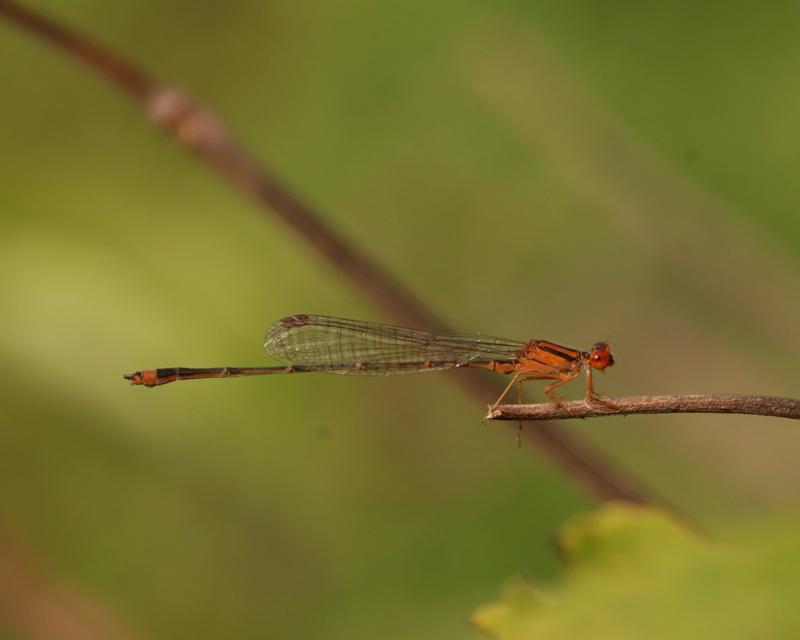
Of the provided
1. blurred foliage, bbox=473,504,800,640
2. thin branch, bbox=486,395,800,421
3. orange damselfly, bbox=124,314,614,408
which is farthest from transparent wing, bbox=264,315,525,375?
blurred foliage, bbox=473,504,800,640

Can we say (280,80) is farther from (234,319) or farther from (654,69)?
(234,319)

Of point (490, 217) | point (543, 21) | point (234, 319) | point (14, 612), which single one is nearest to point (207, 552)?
point (234, 319)

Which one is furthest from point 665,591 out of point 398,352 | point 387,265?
point 387,265

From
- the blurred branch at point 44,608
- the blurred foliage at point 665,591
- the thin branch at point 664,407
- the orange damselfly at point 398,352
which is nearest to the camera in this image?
the blurred foliage at point 665,591

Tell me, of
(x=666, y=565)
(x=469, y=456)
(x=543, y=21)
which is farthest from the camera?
(x=543, y=21)

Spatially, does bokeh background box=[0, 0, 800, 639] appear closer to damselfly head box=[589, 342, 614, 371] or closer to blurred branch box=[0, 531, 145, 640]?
blurred branch box=[0, 531, 145, 640]

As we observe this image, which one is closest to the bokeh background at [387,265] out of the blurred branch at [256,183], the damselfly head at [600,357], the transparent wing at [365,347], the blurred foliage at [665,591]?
the transparent wing at [365,347]

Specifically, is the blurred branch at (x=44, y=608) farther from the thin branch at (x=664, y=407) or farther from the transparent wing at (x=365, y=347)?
the thin branch at (x=664, y=407)
